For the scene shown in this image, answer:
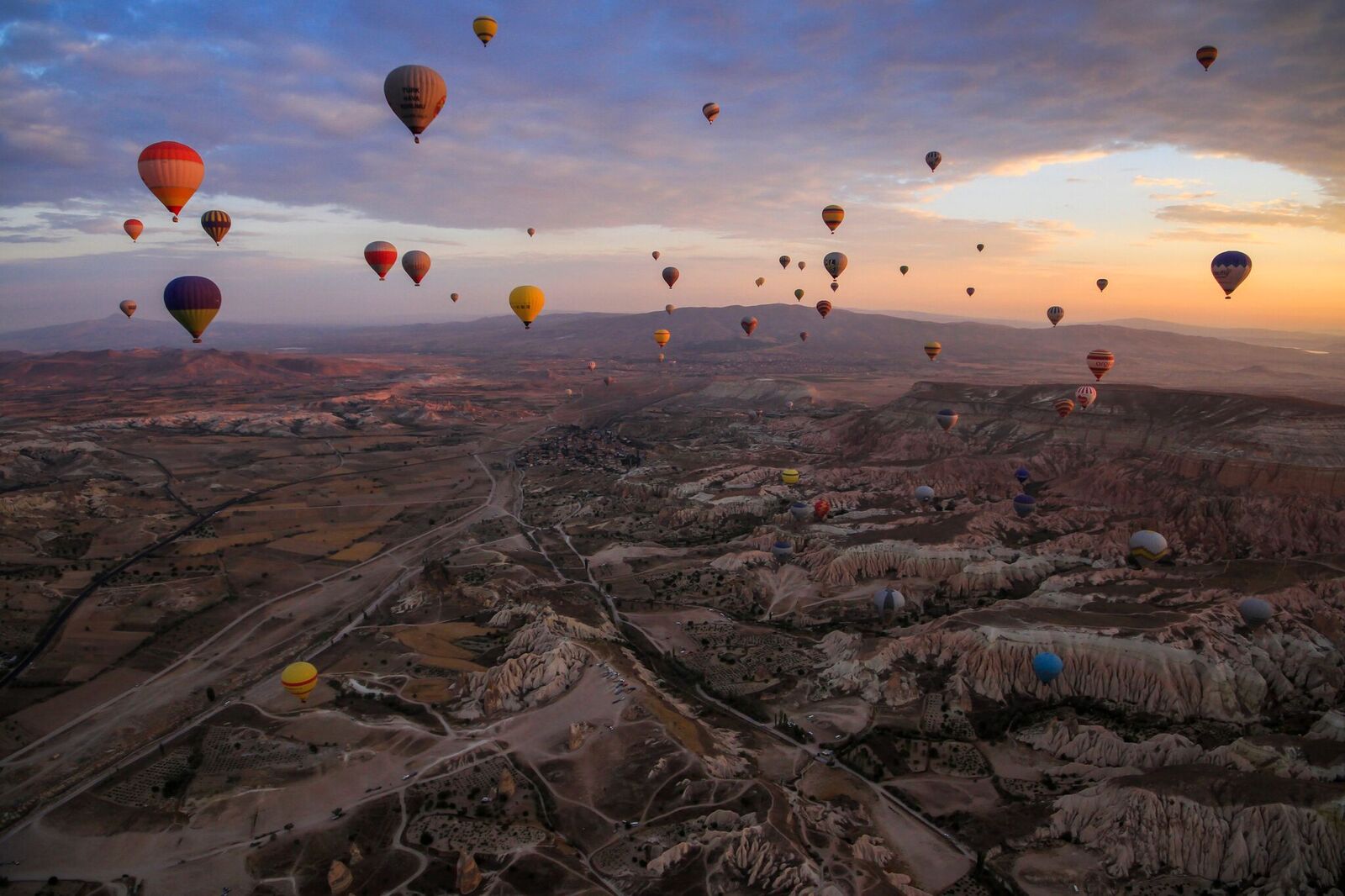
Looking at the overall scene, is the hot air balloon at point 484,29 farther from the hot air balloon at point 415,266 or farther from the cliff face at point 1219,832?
the cliff face at point 1219,832

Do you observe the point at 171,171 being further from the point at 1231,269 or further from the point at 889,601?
the point at 1231,269

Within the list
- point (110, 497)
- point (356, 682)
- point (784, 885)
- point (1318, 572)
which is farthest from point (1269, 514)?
point (110, 497)

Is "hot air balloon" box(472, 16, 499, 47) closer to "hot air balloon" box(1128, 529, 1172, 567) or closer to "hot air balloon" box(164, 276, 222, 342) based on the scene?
"hot air balloon" box(164, 276, 222, 342)

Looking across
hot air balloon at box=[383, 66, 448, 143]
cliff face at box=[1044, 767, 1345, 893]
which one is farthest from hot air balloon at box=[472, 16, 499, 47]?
cliff face at box=[1044, 767, 1345, 893]

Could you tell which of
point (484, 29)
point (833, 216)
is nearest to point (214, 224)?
point (484, 29)

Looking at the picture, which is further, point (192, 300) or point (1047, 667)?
point (192, 300)
